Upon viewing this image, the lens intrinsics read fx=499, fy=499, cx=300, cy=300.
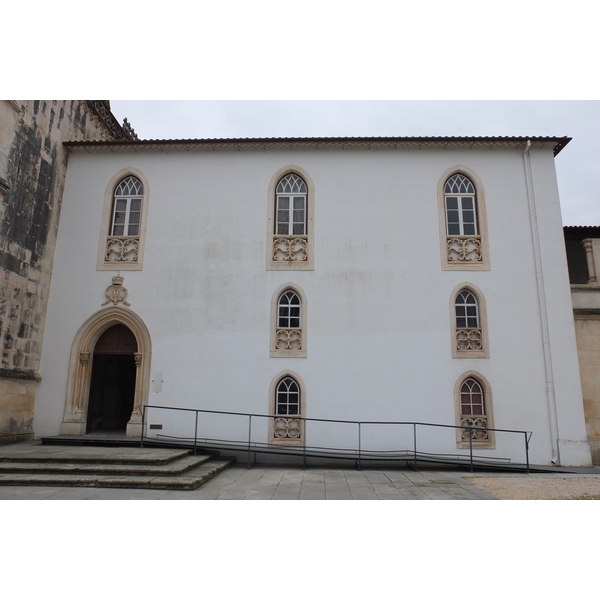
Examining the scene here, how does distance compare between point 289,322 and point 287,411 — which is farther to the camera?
point 289,322

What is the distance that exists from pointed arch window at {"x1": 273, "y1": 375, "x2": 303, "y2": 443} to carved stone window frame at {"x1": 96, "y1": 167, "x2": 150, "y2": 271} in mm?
5233

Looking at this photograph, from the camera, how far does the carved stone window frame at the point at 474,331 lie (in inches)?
516

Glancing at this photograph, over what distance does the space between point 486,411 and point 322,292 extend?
5.26 m

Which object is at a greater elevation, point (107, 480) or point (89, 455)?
point (89, 455)

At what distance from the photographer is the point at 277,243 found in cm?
1404

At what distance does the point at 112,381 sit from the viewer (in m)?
15.9

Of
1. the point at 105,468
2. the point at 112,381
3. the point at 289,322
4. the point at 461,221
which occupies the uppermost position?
the point at 461,221

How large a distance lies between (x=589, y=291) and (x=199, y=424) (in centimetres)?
1120

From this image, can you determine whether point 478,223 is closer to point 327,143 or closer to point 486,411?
point 327,143

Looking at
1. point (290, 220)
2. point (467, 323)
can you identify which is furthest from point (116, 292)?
point (467, 323)

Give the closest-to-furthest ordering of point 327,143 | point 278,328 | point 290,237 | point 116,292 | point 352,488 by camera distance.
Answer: point 352,488
point 278,328
point 116,292
point 290,237
point 327,143

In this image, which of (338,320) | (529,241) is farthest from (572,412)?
(338,320)

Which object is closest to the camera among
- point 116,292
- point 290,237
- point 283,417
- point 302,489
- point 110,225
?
point 302,489

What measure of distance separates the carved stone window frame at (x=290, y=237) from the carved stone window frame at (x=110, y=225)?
3.58 meters
